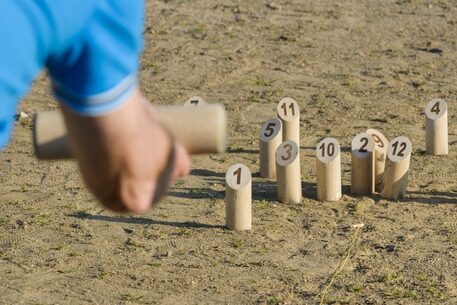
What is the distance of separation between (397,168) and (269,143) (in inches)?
28.3

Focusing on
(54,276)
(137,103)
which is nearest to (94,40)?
(137,103)

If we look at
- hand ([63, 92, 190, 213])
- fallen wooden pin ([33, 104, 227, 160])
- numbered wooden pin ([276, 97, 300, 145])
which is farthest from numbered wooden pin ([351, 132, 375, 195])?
hand ([63, 92, 190, 213])

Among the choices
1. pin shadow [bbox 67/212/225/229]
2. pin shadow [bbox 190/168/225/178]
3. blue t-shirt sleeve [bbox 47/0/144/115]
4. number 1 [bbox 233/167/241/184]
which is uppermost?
blue t-shirt sleeve [bbox 47/0/144/115]

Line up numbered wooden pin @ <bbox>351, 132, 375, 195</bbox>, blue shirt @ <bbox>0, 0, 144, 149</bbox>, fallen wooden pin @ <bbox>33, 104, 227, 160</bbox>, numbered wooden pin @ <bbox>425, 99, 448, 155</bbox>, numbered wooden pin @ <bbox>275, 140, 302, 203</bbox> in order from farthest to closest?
numbered wooden pin @ <bbox>425, 99, 448, 155</bbox> → numbered wooden pin @ <bbox>351, 132, 375, 195</bbox> → numbered wooden pin @ <bbox>275, 140, 302, 203</bbox> → fallen wooden pin @ <bbox>33, 104, 227, 160</bbox> → blue shirt @ <bbox>0, 0, 144, 149</bbox>

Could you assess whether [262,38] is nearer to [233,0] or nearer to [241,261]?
[233,0]

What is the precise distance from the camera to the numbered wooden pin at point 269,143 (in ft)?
19.8

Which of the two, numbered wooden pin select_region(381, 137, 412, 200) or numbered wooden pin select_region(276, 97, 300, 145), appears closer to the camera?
numbered wooden pin select_region(381, 137, 412, 200)

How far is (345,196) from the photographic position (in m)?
5.92

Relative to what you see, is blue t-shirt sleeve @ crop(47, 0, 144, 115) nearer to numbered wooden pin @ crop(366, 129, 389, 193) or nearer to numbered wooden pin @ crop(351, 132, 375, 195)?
numbered wooden pin @ crop(351, 132, 375, 195)

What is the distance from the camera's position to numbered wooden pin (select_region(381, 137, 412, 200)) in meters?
5.68

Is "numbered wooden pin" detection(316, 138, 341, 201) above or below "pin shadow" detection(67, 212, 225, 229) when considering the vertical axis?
above

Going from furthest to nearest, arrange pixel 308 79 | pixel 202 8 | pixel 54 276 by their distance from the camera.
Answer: pixel 202 8 → pixel 308 79 → pixel 54 276

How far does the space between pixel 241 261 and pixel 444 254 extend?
91 centimetres

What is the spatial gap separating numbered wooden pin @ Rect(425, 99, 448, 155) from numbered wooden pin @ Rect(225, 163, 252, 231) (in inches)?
55.1
